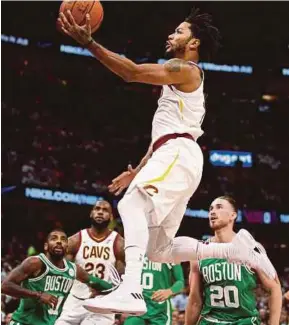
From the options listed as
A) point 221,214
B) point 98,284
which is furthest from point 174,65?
point 98,284

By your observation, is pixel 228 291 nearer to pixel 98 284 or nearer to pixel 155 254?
pixel 155 254

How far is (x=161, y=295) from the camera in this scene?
27.9 feet

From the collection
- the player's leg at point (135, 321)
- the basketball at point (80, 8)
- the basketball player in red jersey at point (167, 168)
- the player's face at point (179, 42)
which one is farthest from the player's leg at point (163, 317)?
the basketball at point (80, 8)

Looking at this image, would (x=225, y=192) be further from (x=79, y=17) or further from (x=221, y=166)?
(x=79, y=17)

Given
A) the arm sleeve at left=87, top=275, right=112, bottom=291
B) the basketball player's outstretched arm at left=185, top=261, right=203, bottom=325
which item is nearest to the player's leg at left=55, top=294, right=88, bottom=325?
the arm sleeve at left=87, top=275, right=112, bottom=291

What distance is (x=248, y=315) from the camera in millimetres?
7043

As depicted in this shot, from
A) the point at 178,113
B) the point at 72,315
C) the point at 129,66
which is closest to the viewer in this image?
the point at 129,66

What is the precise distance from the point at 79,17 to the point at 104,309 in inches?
86.3

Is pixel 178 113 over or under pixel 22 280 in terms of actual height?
over

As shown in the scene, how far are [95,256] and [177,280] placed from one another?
106 centimetres

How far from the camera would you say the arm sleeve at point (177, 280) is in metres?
8.71

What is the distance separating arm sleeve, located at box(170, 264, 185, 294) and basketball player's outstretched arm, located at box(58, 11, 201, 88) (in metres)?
3.75

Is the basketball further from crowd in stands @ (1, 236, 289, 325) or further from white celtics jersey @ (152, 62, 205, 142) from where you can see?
crowd in stands @ (1, 236, 289, 325)

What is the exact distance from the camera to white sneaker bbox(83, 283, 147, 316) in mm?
4926
